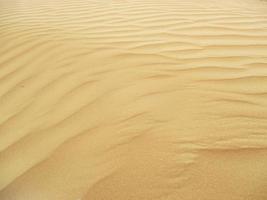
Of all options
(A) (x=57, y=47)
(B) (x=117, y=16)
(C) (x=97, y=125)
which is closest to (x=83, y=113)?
(C) (x=97, y=125)

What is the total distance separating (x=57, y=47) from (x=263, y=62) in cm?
151

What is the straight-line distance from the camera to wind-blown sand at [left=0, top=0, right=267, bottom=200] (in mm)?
954

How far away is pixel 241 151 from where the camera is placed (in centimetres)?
103

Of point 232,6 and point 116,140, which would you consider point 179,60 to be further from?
point 232,6

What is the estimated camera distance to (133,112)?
4.28 feet

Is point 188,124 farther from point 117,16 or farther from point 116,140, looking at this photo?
point 117,16

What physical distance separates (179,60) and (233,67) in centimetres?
36

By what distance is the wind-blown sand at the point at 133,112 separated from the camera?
0.95 metres

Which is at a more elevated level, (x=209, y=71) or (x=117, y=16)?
(x=117, y=16)

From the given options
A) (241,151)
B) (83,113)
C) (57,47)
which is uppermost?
(57,47)

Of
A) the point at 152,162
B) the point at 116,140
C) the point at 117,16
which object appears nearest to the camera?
the point at 152,162

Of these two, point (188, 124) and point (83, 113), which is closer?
point (188, 124)

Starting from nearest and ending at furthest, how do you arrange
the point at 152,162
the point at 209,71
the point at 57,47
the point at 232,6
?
1. the point at 152,162
2. the point at 209,71
3. the point at 57,47
4. the point at 232,6

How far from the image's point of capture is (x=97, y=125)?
124 cm
